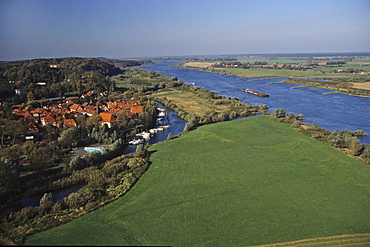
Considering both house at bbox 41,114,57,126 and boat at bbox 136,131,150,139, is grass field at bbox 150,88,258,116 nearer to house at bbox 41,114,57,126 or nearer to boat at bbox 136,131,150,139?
boat at bbox 136,131,150,139

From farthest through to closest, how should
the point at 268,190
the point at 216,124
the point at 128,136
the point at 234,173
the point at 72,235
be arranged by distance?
the point at 216,124 < the point at 128,136 < the point at 234,173 < the point at 268,190 < the point at 72,235

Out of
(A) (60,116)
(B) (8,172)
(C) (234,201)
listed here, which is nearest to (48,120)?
(A) (60,116)

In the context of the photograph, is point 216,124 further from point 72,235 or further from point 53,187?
point 72,235

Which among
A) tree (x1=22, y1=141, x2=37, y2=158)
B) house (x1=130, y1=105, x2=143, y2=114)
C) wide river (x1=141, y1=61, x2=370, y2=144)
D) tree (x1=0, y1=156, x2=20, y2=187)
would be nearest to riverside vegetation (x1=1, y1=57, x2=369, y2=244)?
tree (x1=0, y1=156, x2=20, y2=187)

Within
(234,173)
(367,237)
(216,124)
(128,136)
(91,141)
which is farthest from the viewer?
(216,124)

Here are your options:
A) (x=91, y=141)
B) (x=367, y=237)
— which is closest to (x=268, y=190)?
(x=367, y=237)

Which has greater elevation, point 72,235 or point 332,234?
point 72,235

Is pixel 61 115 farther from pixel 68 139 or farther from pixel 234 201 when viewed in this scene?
pixel 234 201

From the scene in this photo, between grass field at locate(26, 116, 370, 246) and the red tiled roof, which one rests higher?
the red tiled roof
